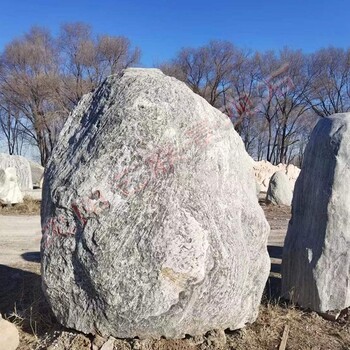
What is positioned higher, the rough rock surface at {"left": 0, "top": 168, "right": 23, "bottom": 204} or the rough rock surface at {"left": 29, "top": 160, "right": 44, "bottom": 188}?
the rough rock surface at {"left": 29, "top": 160, "right": 44, "bottom": 188}

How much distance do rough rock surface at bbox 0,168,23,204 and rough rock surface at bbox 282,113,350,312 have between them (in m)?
8.34

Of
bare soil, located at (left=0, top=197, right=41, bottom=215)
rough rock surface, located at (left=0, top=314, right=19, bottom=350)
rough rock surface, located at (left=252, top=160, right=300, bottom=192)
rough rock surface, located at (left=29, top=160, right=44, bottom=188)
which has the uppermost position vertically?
rough rock surface, located at (left=252, top=160, right=300, bottom=192)

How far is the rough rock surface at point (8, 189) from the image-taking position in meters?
10.7

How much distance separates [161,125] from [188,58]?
21.5 metres

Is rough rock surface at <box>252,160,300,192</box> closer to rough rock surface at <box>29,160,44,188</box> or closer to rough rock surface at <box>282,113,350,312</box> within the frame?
rough rock surface at <box>29,160,44,188</box>

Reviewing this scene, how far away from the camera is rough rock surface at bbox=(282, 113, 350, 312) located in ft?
12.2

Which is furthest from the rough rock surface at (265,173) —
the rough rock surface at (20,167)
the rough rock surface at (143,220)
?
the rough rock surface at (143,220)

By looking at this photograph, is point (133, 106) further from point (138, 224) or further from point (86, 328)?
point (86, 328)

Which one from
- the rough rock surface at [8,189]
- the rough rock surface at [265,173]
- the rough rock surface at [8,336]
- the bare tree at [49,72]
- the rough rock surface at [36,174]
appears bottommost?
the rough rock surface at [8,336]

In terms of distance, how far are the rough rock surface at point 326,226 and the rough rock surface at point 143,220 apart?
1051mm

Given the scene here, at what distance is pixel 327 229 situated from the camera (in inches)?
147

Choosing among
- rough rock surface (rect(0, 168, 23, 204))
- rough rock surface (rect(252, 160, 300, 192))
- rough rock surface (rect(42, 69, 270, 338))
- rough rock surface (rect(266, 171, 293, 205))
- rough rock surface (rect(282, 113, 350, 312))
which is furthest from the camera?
rough rock surface (rect(252, 160, 300, 192))

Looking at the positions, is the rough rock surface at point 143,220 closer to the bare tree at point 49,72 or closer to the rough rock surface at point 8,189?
the rough rock surface at point 8,189

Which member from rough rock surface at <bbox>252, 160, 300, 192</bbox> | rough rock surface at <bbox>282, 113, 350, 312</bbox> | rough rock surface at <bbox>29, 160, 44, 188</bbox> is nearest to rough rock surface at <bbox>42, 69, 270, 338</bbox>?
rough rock surface at <bbox>282, 113, 350, 312</bbox>
